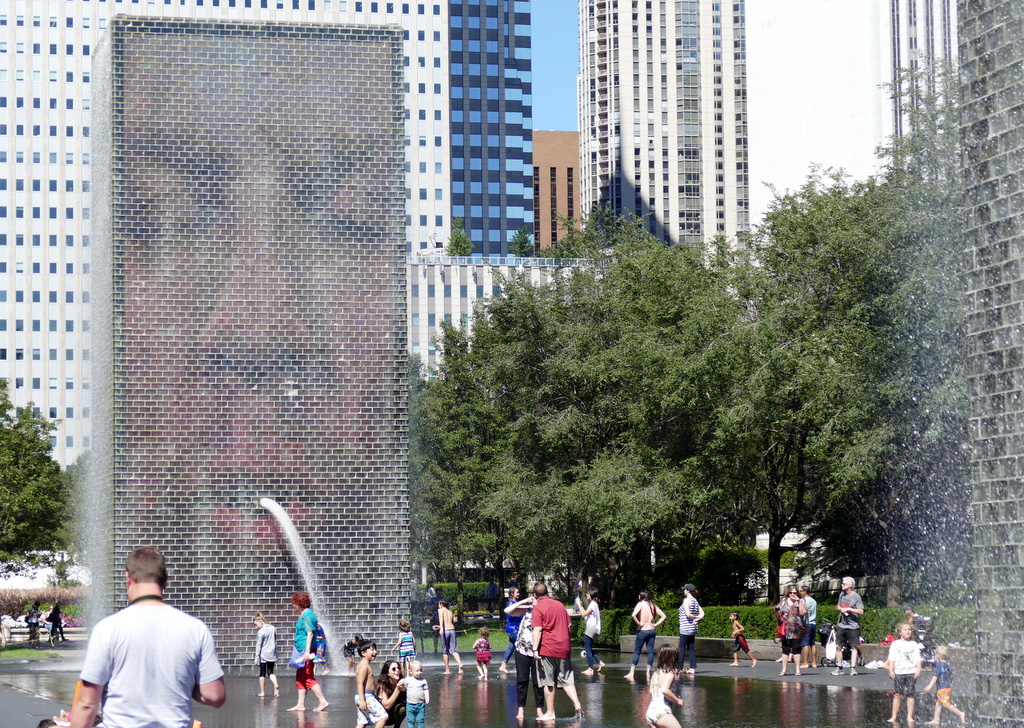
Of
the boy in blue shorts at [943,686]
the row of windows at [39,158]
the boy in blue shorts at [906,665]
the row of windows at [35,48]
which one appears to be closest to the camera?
the boy in blue shorts at [943,686]

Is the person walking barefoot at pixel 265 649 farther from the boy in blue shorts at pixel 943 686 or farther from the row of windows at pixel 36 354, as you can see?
the row of windows at pixel 36 354

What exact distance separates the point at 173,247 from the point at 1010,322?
618 inches

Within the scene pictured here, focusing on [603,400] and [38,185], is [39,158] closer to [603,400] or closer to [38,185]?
[38,185]

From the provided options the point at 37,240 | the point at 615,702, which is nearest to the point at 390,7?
the point at 37,240

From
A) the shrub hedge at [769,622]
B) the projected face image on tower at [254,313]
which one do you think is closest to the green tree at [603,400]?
the shrub hedge at [769,622]

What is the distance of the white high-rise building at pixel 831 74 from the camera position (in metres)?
101

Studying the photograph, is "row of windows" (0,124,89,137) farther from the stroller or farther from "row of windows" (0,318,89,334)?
the stroller

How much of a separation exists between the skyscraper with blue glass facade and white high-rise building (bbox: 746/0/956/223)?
43.0 m

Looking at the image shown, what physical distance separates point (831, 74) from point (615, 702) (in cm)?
9116

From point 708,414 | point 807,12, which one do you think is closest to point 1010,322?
point 708,414

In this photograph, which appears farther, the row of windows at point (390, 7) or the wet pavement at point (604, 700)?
the row of windows at point (390, 7)

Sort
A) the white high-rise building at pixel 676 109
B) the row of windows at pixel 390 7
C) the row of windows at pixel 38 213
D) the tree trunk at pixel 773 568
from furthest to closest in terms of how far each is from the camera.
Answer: the white high-rise building at pixel 676 109 → the row of windows at pixel 390 7 → the row of windows at pixel 38 213 → the tree trunk at pixel 773 568

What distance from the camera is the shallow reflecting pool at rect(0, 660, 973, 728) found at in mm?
17859

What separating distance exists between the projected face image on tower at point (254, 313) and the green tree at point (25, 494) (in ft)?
75.6
